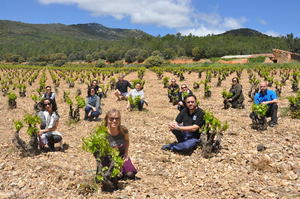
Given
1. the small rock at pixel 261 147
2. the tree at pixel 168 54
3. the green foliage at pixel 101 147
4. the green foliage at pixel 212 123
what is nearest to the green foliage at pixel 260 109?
the small rock at pixel 261 147

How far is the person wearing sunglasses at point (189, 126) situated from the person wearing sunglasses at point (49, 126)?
8.16 feet

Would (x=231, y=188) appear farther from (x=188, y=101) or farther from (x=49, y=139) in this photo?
(x=49, y=139)

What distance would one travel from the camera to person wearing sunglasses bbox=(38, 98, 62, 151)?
607 centimetres

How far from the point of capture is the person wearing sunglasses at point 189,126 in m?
5.80

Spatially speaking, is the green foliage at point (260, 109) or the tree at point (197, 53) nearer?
the green foliage at point (260, 109)

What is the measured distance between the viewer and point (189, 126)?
5.83 meters

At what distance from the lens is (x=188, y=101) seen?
226 inches

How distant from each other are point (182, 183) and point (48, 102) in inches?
131

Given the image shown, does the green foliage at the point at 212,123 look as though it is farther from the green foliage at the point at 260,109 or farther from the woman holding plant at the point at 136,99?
the woman holding plant at the point at 136,99

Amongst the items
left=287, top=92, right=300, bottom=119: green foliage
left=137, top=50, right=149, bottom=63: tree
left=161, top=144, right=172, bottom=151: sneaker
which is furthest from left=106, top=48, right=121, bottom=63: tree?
left=161, top=144, right=172, bottom=151: sneaker

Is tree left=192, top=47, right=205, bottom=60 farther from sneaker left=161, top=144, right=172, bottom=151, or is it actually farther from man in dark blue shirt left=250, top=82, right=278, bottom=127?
sneaker left=161, top=144, right=172, bottom=151

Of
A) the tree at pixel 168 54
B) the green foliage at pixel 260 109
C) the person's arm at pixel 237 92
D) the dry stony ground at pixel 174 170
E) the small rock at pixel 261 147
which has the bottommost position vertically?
the dry stony ground at pixel 174 170

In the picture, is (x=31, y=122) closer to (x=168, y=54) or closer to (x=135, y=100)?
(x=135, y=100)

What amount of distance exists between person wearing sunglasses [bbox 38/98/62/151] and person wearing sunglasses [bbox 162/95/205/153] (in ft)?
8.16
